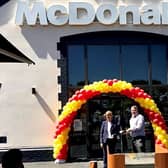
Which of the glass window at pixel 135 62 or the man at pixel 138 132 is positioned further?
the glass window at pixel 135 62

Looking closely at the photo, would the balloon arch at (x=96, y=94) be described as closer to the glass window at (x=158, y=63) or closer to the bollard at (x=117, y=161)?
the glass window at (x=158, y=63)

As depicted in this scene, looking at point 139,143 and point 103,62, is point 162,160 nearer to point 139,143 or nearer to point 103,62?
point 139,143

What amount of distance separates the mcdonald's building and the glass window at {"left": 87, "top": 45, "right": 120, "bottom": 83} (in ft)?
0.11

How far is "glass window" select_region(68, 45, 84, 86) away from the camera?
17.7 meters

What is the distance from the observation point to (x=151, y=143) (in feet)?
58.0

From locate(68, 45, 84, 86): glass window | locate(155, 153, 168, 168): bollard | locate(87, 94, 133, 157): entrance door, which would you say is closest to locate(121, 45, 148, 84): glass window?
locate(87, 94, 133, 157): entrance door

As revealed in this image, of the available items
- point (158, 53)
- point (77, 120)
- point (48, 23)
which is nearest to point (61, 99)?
point (77, 120)

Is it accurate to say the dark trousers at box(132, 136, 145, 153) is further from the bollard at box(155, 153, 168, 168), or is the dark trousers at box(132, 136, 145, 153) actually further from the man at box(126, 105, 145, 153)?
the bollard at box(155, 153, 168, 168)

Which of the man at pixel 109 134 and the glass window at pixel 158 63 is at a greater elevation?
the glass window at pixel 158 63

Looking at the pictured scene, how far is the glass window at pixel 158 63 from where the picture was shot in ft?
58.5

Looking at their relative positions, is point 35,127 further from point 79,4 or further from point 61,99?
point 79,4

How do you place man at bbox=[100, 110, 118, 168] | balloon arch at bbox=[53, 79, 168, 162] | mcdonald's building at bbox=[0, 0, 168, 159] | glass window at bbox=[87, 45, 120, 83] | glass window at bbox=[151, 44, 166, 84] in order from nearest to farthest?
1. man at bbox=[100, 110, 118, 168]
2. balloon arch at bbox=[53, 79, 168, 162]
3. mcdonald's building at bbox=[0, 0, 168, 159]
4. glass window at bbox=[87, 45, 120, 83]
5. glass window at bbox=[151, 44, 166, 84]

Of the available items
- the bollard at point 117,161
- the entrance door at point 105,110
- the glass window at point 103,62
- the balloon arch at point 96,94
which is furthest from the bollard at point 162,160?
the glass window at point 103,62

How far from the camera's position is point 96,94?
1656 centimetres
